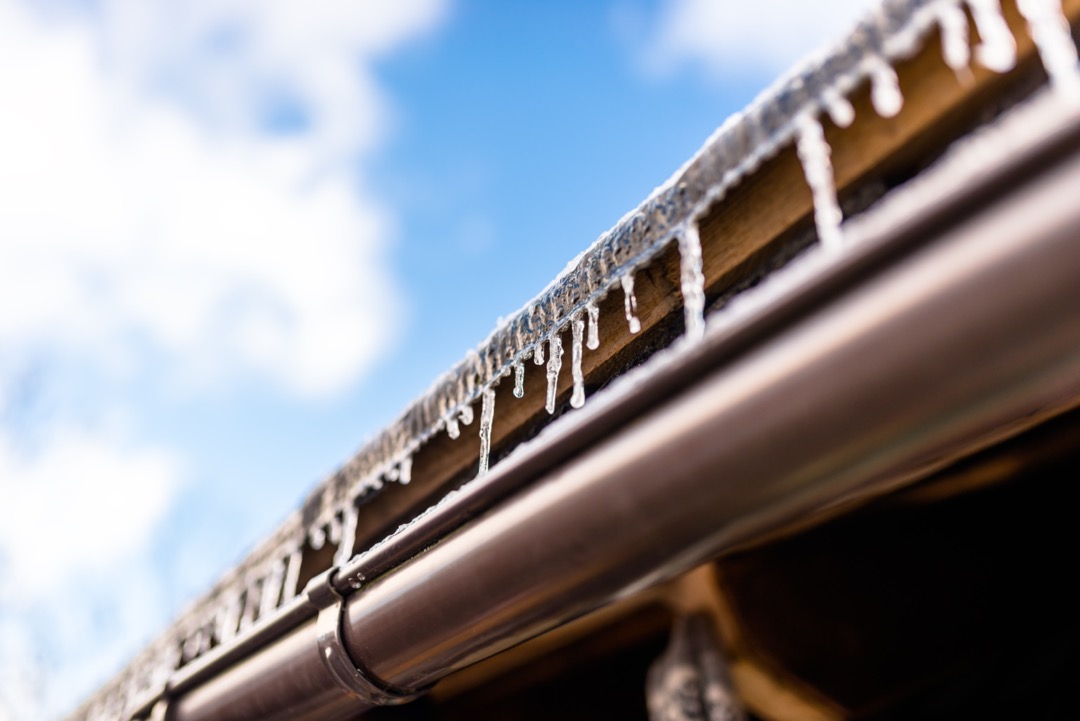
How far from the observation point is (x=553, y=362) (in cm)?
146

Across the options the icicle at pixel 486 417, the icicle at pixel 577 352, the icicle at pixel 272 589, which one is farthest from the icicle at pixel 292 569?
the icicle at pixel 577 352

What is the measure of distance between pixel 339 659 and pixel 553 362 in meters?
0.69

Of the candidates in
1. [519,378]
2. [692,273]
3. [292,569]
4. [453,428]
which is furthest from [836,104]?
[292,569]

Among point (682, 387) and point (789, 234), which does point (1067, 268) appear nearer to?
point (682, 387)

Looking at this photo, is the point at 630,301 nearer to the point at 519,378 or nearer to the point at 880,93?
the point at 519,378

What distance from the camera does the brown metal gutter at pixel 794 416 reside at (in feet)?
2.18

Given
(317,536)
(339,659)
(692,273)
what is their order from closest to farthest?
(692,273) < (339,659) < (317,536)

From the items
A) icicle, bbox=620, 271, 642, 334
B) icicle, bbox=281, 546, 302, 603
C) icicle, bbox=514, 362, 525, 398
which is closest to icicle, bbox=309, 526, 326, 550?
icicle, bbox=281, 546, 302, 603

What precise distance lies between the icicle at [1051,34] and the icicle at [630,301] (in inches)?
23.9

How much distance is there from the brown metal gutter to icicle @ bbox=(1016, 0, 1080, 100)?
274 millimetres

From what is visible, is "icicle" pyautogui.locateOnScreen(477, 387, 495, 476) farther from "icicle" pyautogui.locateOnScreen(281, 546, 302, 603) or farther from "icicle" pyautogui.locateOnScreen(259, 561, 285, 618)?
"icicle" pyautogui.locateOnScreen(259, 561, 285, 618)

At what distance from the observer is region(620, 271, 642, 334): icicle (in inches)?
49.7

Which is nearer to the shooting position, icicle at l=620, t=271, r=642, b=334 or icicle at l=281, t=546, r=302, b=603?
icicle at l=620, t=271, r=642, b=334

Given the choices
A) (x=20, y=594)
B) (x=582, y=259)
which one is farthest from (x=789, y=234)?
(x=20, y=594)
